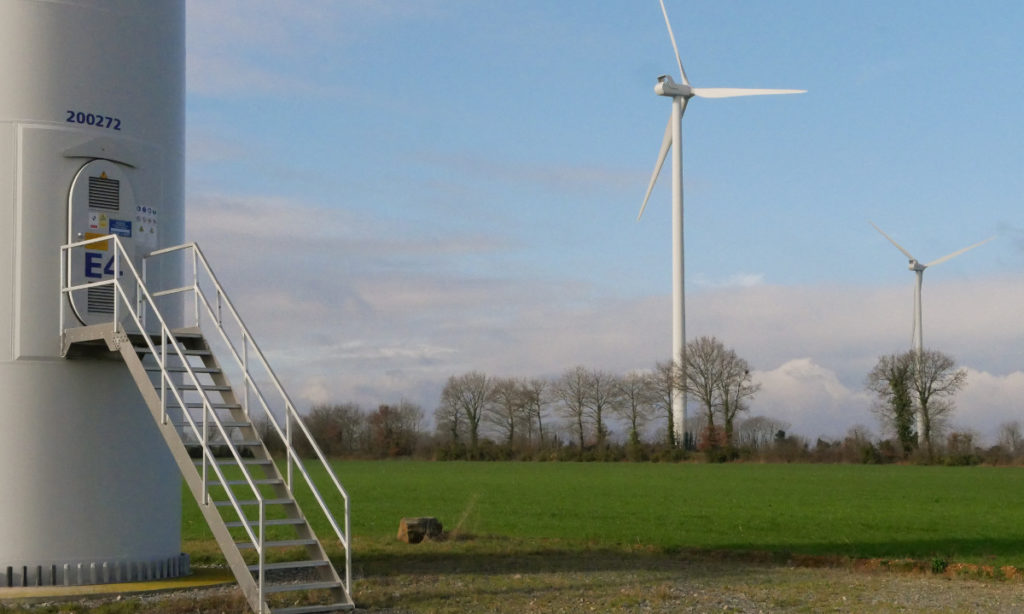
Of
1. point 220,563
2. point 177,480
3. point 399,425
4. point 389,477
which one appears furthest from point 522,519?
point 399,425

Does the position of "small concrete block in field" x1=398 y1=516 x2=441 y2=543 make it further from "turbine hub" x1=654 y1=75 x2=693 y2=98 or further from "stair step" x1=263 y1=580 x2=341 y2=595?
"turbine hub" x1=654 y1=75 x2=693 y2=98

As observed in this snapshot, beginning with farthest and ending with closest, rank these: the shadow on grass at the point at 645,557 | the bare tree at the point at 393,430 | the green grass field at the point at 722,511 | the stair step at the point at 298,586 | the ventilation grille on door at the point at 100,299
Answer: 1. the bare tree at the point at 393,430
2. the green grass field at the point at 722,511
3. the shadow on grass at the point at 645,557
4. the ventilation grille on door at the point at 100,299
5. the stair step at the point at 298,586

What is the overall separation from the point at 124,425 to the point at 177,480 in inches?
60.3

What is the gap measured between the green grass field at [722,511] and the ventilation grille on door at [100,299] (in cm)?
1058

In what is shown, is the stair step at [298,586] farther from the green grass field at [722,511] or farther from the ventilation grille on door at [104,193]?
the green grass field at [722,511]

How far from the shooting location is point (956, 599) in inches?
723

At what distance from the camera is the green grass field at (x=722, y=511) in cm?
2933

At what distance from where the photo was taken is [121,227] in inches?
739

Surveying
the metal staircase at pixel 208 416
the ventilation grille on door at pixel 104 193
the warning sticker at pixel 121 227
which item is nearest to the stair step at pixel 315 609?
the metal staircase at pixel 208 416

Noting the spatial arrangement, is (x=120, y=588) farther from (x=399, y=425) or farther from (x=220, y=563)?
(x=399, y=425)

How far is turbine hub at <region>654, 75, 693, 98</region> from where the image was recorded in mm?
80562

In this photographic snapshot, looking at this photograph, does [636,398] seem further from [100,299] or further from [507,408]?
[100,299]

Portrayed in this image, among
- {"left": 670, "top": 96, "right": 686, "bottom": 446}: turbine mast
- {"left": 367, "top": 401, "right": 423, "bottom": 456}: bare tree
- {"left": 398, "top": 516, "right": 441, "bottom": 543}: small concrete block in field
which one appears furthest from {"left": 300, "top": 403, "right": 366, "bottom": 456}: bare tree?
{"left": 398, "top": 516, "right": 441, "bottom": 543}: small concrete block in field

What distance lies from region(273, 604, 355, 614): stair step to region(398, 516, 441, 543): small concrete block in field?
1126 cm
